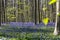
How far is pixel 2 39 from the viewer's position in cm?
644

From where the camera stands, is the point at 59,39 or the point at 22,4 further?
the point at 22,4

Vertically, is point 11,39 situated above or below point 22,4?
below

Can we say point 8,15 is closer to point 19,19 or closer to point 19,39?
point 19,19

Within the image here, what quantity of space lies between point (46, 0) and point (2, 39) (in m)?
9.98

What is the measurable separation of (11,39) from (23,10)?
980 centimetres

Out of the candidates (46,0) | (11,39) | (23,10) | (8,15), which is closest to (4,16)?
(8,15)

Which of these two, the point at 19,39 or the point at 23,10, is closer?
the point at 19,39

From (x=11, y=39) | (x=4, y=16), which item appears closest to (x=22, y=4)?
(x=4, y=16)

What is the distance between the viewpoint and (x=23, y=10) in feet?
53.1

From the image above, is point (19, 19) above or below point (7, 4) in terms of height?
below

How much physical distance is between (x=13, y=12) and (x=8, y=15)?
0.51m

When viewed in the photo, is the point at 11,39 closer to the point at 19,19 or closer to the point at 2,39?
the point at 2,39

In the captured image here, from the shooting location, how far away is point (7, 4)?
16.4 meters

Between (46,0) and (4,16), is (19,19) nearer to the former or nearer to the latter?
(4,16)
